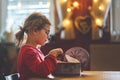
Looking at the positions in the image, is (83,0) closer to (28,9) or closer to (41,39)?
(28,9)

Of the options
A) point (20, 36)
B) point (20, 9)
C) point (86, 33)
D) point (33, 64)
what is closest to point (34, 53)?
point (33, 64)

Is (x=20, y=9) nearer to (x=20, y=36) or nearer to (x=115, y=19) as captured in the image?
(x=115, y=19)

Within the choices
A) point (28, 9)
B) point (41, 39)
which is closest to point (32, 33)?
point (41, 39)

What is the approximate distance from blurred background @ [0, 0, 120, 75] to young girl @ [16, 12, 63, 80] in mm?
2863

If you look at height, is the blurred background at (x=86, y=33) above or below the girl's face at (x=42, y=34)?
below

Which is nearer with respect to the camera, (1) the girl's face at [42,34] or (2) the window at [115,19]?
(1) the girl's face at [42,34]

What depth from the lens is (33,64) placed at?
1171mm

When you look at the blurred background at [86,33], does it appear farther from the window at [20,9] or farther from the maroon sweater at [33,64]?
the maroon sweater at [33,64]

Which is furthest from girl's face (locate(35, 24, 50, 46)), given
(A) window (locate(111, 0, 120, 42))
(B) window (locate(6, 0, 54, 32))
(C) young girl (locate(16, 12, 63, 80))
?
(B) window (locate(6, 0, 54, 32))

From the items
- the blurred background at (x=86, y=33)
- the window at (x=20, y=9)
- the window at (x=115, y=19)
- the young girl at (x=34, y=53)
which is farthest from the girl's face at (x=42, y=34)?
the window at (x=20, y=9)

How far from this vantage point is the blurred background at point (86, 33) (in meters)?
4.20

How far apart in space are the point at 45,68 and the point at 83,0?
3276mm

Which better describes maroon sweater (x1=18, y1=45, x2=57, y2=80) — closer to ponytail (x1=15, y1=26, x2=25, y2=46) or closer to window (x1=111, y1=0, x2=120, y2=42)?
ponytail (x1=15, y1=26, x2=25, y2=46)

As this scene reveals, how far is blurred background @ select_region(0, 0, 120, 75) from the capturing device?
420 centimetres
